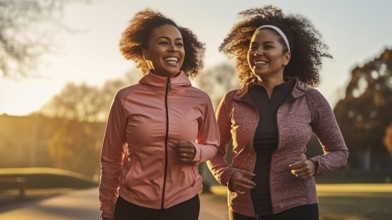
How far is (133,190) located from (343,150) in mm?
1298

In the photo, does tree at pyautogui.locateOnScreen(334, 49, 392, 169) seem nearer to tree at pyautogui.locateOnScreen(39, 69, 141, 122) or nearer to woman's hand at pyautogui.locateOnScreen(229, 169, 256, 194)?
tree at pyautogui.locateOnScreen(39, 69, 141, 122)

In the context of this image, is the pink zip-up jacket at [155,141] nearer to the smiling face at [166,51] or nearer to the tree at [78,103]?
the smiling face at [166,51]

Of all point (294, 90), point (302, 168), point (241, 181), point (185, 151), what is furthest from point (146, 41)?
point (302, 168)

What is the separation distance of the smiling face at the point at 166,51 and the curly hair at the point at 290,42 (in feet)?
2.07

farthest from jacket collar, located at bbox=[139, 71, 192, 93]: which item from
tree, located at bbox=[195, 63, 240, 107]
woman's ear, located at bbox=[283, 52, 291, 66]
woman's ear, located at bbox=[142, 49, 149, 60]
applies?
tree, located at bbox=[195, 63, 240, 107]

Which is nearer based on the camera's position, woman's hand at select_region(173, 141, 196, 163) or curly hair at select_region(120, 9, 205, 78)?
woman's hand at select_region(173, 141, 196, 163)

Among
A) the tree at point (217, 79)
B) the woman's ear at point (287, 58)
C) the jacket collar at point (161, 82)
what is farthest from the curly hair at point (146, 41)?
the tree at point (217, 79)

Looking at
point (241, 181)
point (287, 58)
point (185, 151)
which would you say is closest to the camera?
point (185, 151)

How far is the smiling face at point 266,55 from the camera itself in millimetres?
4336

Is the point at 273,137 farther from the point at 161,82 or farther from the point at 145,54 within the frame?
the point at 145,54

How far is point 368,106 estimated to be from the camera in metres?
55.7

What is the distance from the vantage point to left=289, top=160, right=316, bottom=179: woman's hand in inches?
160

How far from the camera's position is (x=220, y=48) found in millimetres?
5000

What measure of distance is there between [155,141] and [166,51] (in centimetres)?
56
